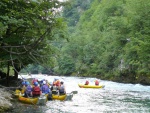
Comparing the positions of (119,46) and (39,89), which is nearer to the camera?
(39,89)

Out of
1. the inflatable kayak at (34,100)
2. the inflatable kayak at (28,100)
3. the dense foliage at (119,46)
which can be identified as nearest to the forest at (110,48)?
the dense foliage at (119,46)

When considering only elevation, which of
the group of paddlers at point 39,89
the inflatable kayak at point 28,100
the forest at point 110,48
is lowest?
the inflatable kayak at point 28,100

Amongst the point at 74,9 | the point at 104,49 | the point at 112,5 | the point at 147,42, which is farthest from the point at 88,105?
the point at 74,9

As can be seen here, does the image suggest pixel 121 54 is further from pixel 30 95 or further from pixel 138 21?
pixel 30 95

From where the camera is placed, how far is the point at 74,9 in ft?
362

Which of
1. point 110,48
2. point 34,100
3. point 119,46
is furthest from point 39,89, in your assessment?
point 110,48

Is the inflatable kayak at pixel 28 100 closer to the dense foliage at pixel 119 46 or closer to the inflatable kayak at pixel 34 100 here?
the inflatable kayak at pixel 34 100

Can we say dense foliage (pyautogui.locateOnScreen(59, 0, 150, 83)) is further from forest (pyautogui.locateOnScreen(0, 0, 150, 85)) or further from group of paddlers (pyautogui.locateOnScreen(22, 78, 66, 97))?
group of paddlers (pyautogui.locateOnScreen(22, 78, 66, 97))

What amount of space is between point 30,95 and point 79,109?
Answer: 388 cm

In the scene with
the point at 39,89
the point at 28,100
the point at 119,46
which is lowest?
the point at 28,100

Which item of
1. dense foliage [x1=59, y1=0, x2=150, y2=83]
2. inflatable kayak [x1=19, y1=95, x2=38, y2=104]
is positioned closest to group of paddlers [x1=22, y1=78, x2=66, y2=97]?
inflatable kayak [x1=19, y1=95, x2=38, y2=104]

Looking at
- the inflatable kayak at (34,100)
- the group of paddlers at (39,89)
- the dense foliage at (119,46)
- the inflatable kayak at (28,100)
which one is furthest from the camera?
the dense foliage at (119,46)

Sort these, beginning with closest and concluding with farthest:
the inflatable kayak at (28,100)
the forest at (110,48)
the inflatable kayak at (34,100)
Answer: the inflatable kayak at (34,100) < the inflatable kayak at (28,100) < the forest at (110,48)

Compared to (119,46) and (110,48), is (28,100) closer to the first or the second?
(119,46)
